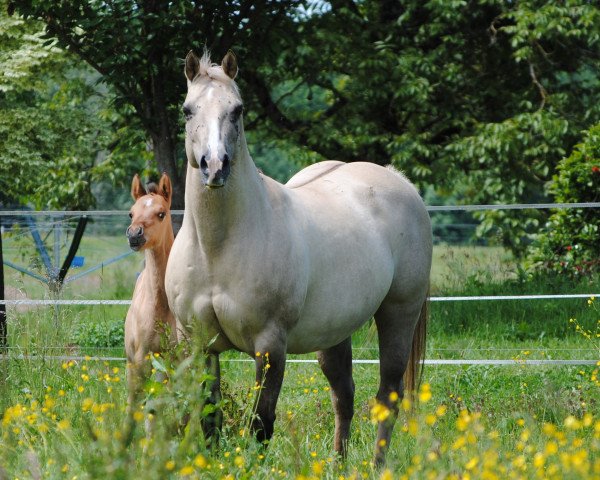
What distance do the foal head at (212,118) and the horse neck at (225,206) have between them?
0.10 meters

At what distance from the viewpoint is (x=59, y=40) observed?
8383 mm

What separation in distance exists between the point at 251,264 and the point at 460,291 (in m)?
6.31

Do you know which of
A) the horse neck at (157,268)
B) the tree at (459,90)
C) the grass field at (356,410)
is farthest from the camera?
the tree at (459,90)

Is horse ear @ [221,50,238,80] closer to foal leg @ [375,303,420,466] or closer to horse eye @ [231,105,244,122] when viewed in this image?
horse eye @ [231,105,244,122]

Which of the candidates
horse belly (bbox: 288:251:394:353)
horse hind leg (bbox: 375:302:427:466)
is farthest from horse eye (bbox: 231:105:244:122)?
horse hind leg (bbox: 375:302:427:466)

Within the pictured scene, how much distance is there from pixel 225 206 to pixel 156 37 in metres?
4.75

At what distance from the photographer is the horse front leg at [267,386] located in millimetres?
3837

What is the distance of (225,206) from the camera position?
391 cm

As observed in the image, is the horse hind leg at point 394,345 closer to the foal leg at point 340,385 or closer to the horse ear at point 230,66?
the foal leg at point 340,385

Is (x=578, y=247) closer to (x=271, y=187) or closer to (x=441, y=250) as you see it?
(x=271, y=187)

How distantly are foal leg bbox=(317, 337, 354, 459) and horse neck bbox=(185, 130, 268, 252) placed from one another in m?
1.27

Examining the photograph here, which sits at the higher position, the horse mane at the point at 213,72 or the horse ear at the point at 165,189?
the horse mane at the point at 213,72

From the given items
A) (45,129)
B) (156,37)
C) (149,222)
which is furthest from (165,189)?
(45,129)

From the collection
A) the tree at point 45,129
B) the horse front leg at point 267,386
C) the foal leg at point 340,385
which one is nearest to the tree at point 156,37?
the tree at point 45,129
